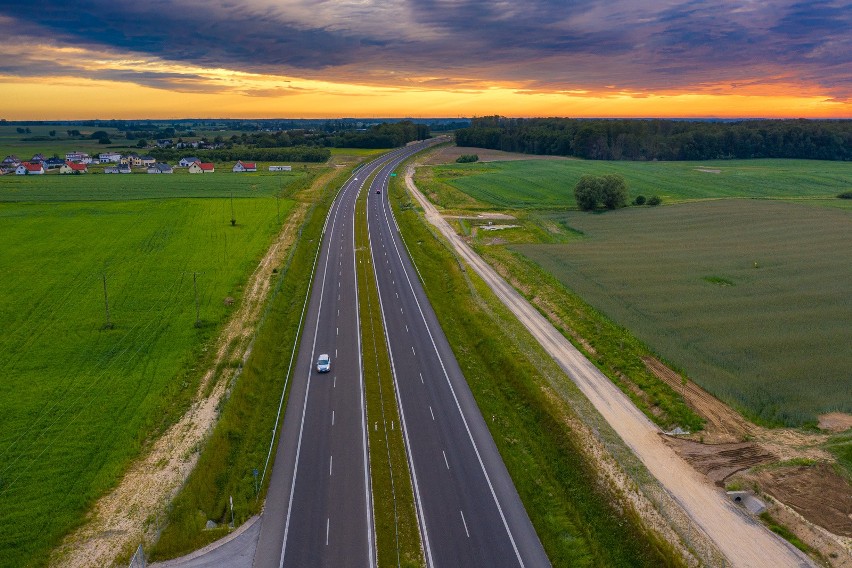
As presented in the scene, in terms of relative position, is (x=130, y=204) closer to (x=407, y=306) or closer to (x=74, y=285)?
(x=74, y=285)

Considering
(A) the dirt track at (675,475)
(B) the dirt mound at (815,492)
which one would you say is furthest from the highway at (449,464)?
(B) the dirt mound at (815,492)

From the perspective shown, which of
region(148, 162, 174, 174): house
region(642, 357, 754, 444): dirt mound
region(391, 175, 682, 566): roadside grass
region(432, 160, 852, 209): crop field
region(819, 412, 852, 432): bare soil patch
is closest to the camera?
region(391, 175, 682, 566): roadside grass

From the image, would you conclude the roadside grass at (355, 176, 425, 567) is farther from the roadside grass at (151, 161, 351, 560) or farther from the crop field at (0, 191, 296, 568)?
the crop field at (0, 191, 296, 568)

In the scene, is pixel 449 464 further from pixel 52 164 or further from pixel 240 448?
pixel 52 164

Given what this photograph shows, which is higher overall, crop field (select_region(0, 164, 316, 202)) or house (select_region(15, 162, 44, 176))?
house (select_region(15, 162, 44, 176))

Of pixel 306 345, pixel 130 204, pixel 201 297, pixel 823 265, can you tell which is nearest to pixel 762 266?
pixel 823 265

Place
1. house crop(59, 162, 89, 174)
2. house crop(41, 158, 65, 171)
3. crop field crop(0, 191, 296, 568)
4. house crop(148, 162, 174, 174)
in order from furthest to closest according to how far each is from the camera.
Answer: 1. house crop(41, 158, 65, 171)
2. house crop(148, 162, 174, 174)
3. house crop(59, 162, 89, 174)
4. crop field crop(0, 191, 296, 568)

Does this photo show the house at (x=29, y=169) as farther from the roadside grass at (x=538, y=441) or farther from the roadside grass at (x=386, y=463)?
the roadside grass at (x=538, y=441)

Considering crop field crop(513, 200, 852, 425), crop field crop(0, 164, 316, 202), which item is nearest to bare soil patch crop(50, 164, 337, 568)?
crop field crop(513, 200, 852, 425)
